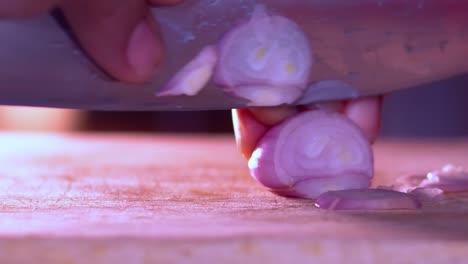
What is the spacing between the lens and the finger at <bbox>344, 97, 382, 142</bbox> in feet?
1.76

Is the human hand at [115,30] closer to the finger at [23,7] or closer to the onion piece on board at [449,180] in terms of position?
the finger at [23,7]

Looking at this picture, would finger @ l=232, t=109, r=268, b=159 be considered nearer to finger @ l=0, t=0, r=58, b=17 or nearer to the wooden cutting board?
the wooden cutting board

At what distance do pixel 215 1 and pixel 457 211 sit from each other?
203 mm

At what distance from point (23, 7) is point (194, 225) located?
0.15m

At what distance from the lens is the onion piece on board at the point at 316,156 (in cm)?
49

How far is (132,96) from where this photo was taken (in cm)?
47

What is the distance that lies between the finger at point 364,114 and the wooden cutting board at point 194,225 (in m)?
0.08

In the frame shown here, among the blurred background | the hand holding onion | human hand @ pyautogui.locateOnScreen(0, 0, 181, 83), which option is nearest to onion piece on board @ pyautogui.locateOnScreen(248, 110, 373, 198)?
Answer: the hand holding onion

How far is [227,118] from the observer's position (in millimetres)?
1961

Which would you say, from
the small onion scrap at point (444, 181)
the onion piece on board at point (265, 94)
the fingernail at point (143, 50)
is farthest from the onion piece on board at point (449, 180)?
the fingernail at point (143, 50)

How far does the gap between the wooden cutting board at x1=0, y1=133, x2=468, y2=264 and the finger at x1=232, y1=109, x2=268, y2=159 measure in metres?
0.04

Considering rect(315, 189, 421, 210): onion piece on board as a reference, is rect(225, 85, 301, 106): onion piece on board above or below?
above

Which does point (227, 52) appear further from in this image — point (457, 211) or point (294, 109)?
point (457, 211)

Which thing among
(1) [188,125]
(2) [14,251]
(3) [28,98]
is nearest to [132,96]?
(3) [28,98]
